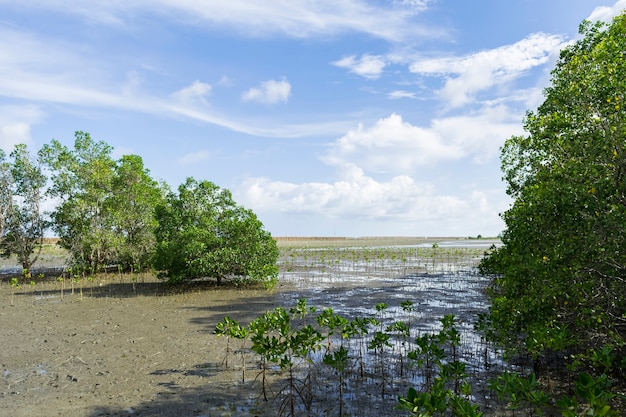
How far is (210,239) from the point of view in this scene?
70.9ft

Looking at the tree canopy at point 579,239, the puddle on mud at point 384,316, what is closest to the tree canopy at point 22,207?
the puddle on mud at point 384,316

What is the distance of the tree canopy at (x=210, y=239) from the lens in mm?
21312

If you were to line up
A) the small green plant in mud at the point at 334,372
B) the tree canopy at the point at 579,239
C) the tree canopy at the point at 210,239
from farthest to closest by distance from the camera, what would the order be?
the tree canopy at the point at 210,239, the small green plant in mud at the point at 334,372, the tree canopy at the point at 579,239

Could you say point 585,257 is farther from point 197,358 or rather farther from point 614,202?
point 197,358

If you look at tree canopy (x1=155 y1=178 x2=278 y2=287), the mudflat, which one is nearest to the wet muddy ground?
the mudflat

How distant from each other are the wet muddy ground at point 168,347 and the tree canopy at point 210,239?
48.1 inches

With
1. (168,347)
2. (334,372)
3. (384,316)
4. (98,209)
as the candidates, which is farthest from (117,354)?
(98,209)

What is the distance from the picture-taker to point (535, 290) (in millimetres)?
7242

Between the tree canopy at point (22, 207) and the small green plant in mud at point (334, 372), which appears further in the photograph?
the tree canopy at point (22, 207)

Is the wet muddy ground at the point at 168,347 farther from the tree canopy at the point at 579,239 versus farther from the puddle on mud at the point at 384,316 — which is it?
the tree canopy at the point at 579,239

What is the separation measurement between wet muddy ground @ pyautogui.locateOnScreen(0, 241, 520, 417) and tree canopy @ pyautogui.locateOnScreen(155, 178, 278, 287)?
1.22 m

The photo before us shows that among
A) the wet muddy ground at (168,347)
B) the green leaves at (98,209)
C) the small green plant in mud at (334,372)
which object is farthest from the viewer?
the green leaves at (98,209)

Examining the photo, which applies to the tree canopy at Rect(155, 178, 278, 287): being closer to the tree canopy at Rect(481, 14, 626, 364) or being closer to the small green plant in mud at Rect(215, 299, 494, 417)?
the small green plant in mud at Rect(215, 299, 494, 417)

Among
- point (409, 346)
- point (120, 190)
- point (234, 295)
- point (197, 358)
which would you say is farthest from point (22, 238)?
point (409, 346)
